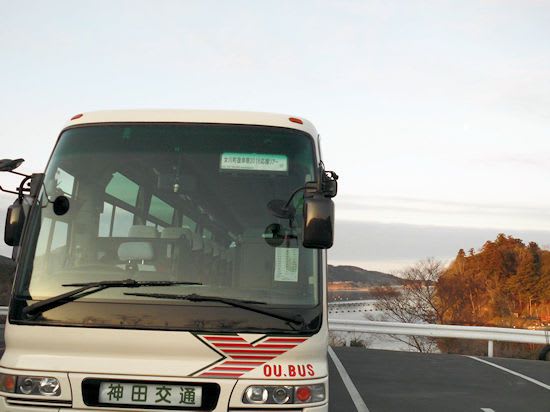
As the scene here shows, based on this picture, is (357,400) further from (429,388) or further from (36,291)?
(36,291)

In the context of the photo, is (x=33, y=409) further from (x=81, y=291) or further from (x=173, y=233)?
(x=173, y=233)

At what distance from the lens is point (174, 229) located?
4586 millimetres

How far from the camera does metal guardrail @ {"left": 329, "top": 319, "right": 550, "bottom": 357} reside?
1521cm

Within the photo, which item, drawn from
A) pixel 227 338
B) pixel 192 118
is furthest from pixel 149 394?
pixel 192 118

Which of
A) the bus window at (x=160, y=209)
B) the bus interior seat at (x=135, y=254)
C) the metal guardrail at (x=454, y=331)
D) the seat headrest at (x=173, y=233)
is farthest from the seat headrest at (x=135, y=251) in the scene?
the metal guardrail at (x=454, y=331)

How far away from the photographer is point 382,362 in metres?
13.5

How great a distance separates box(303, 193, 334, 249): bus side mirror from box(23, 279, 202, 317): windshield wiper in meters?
0.95

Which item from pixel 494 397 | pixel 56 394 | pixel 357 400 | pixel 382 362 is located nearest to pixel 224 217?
pixel 56 394

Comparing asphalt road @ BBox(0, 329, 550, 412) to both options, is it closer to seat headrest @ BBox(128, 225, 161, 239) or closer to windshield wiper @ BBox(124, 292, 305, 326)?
windshield wiper @ BBox(124, 292, 305, 326)

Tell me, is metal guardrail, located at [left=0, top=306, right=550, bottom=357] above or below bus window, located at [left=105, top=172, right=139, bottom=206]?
below

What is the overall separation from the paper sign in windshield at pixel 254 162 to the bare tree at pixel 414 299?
74.7 meters

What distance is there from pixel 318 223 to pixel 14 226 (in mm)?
2213

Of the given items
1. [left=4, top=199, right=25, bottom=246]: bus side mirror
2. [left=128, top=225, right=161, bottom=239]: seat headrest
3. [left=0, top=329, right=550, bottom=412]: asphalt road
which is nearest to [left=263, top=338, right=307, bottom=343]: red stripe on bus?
[left=128, top=225, right=161, bottom=239]: seat headrest

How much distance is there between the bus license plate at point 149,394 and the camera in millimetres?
4172
